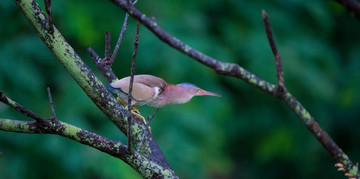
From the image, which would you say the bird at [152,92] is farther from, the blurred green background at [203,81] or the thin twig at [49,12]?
the blurred green background at [203,81]

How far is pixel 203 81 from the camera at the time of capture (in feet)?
14.8

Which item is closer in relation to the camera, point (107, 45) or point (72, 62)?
point (72, 62)

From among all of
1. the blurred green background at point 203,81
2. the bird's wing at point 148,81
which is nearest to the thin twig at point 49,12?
the bird's wing at point 148,81

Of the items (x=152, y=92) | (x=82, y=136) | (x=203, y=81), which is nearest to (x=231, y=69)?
(x=82, y=136)

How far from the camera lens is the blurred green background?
4.06 metres

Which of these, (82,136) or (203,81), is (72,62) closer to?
(82,136)

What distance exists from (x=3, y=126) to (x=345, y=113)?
17.8ft

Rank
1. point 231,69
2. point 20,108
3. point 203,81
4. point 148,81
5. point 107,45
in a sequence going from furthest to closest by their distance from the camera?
point 203,81 < point 148,81 < point 107,45 < point 20,108 < point 231,69

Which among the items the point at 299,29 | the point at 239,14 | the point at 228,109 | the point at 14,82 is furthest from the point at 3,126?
the point at 299,29

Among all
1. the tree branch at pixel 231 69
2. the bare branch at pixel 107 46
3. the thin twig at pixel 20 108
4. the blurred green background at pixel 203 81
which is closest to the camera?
the tree branch at pixel 231 69

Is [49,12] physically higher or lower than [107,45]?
lower

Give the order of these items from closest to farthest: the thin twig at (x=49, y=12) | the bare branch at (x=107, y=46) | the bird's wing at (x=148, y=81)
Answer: the thin twig at (x=49, y=12)
the bare branch at (x=107, y=46)
the bird's wing at (x=148, y=81)

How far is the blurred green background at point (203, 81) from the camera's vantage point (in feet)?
13.3

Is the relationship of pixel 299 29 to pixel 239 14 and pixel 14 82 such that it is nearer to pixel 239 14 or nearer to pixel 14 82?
pixel 239 14
